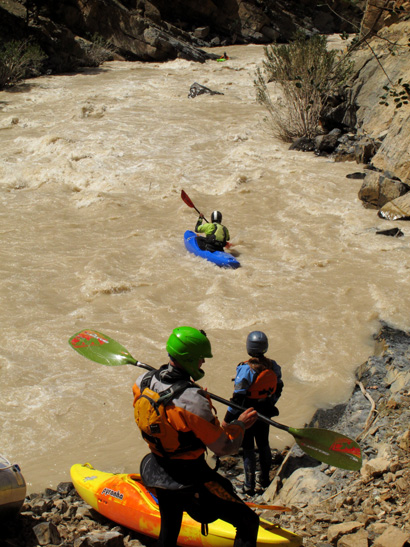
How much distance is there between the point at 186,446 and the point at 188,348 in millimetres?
344

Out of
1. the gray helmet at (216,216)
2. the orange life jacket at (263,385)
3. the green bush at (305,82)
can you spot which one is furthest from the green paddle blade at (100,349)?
the green bush at (305,82)

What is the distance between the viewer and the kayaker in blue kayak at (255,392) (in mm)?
3074

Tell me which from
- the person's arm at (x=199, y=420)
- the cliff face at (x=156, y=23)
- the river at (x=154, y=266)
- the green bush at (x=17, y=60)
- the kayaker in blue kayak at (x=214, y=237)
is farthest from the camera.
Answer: the cliff face at (x=156, y=23)

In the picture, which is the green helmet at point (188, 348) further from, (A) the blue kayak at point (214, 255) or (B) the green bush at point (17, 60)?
(B) the green bush at point (17, 60)

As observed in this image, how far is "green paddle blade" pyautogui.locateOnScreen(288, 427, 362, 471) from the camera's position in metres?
2.42

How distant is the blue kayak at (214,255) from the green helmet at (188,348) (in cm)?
480

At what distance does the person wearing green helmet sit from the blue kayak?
4.78 meters

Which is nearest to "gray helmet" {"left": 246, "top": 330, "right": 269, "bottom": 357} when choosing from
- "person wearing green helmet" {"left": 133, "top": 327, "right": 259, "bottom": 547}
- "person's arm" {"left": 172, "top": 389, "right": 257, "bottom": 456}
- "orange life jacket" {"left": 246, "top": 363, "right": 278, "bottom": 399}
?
"orange life jacket" {"left": 246, "top": 363, "right": 278, "bottom": 399}

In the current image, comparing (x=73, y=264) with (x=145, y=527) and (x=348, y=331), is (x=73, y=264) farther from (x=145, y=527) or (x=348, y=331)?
(x=145, y=527)

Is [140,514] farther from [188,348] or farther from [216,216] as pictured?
[216,216]

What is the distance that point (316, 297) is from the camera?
20.3ft

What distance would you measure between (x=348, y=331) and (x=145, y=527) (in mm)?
3390

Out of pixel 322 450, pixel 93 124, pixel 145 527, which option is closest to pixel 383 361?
pixel 322 450

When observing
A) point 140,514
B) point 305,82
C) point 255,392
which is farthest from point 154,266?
point 305,82
